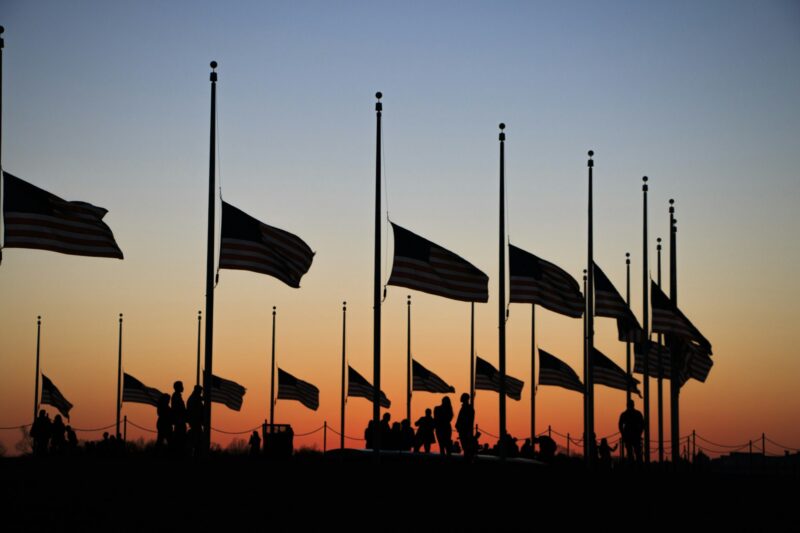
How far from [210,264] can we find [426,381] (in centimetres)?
2862

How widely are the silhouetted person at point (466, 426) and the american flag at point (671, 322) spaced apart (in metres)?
9.16

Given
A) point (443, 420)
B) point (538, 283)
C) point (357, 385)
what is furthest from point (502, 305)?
point (357, 385)

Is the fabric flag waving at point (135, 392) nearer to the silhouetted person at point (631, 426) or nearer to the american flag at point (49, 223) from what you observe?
the silhouetted person at point (631, 426)

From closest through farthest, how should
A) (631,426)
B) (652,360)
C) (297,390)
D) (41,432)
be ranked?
(631,426) < (41,432) < (652,360) < (297,390)

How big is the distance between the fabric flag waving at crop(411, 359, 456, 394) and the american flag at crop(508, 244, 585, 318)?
21.3 m

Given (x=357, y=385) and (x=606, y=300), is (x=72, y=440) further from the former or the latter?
(x=606, y=300)

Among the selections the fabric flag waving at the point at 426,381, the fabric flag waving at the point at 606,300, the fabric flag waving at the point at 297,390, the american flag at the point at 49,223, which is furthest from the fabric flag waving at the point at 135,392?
the american flag at the point at 49,223

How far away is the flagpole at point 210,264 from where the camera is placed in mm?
36562

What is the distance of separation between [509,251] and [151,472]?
54.6ft

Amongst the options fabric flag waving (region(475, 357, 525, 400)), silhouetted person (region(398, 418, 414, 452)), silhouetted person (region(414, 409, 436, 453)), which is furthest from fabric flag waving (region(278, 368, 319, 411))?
silhouetted person (region(414, 409, 436, 453))

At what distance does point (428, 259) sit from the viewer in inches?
1554

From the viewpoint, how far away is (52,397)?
66.3 metres

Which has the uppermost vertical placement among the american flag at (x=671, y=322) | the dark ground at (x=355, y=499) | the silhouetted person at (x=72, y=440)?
the american flag at (x=671, y=322)

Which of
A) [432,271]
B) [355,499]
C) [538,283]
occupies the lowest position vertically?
[355,499]
